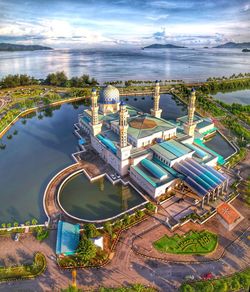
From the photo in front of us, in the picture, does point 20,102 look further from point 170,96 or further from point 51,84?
point 170,96

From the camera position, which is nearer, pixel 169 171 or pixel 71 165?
pixel 169 171

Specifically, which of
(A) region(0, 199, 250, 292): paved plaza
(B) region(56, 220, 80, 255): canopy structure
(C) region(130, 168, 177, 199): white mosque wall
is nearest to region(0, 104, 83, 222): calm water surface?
(B) region(56, 220, 80, 255): canopy structure

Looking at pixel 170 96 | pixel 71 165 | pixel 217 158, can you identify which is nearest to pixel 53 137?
pixel 71 165

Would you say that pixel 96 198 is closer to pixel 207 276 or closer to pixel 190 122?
pixel 207 276

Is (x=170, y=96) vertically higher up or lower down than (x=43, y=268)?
higher up

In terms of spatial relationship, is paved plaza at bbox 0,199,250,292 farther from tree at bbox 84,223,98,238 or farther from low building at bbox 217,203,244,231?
tree at bbox 84,223,98,238

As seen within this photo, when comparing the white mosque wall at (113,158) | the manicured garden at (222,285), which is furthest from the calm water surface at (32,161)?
the manicured garden at (222,285)

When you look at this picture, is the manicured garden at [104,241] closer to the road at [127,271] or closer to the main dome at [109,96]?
the road at [127,271]
